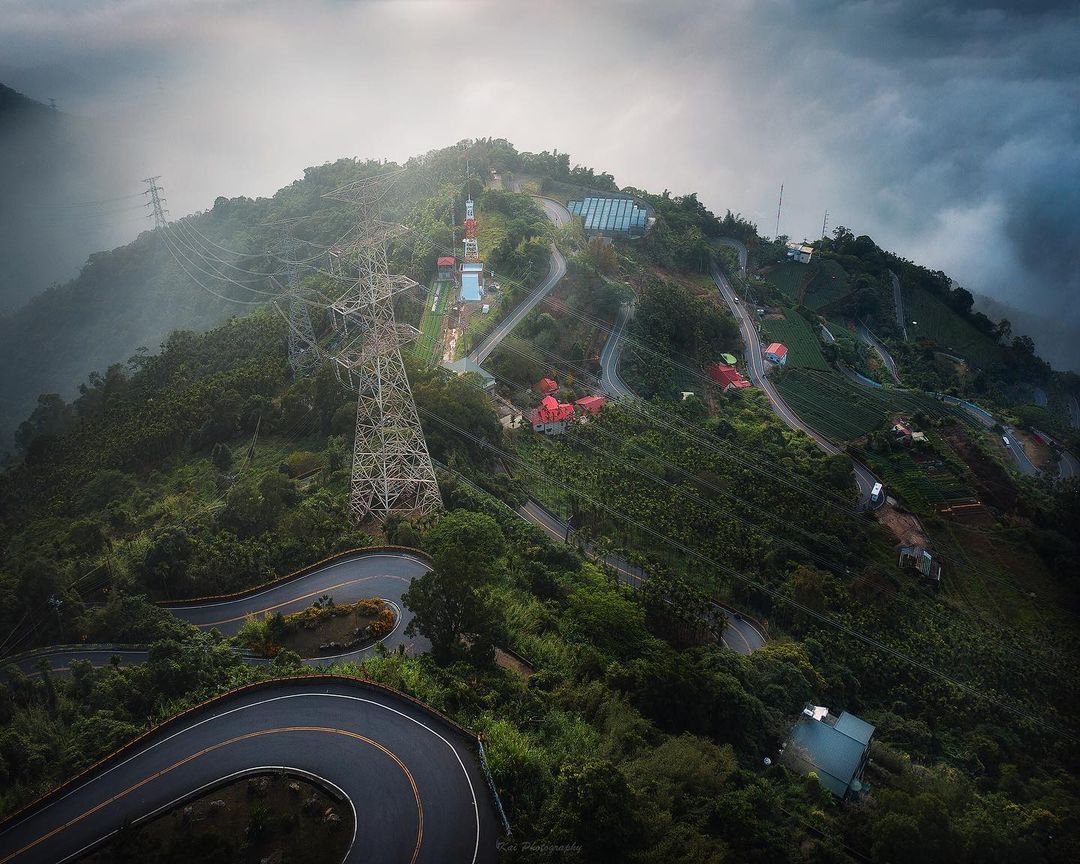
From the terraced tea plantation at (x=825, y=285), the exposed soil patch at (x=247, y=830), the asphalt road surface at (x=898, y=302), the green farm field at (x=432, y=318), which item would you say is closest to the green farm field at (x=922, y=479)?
the green farm field at (x=432, y=318)

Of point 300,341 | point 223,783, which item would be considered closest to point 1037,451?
A: point 300,341

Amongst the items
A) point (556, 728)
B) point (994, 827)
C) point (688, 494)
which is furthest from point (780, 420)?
point (556, 728)

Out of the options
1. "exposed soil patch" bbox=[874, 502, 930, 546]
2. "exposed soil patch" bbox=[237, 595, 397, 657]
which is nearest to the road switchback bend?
"exposed soil patch" bbox=[237, 595, 397, 657]

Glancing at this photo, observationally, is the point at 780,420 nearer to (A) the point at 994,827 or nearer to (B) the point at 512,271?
(B) the point at 512,271

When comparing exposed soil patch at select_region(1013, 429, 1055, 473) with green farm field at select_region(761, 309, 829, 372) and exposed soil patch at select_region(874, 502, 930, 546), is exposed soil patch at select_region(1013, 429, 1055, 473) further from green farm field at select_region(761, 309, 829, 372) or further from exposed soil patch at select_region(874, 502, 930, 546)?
exposed soil patch at select_region(874, 502, 930, 546)

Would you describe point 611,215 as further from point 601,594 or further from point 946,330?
point 601,594
